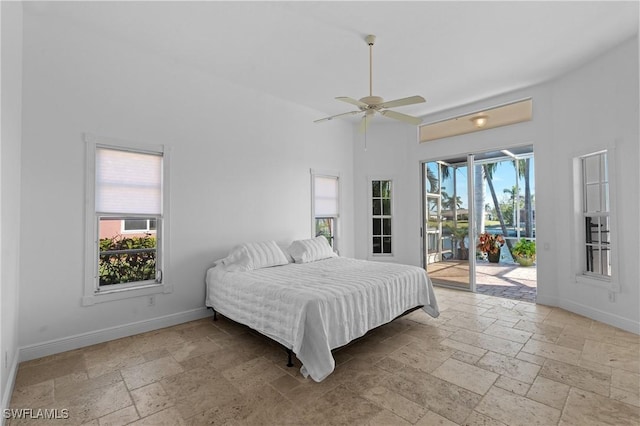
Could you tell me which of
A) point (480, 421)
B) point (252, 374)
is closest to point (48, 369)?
point (252, 374)

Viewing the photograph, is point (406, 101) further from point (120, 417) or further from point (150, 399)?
point (120, 417)

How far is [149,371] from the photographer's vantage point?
2.73 meters

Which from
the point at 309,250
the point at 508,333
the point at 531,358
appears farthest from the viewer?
the point at 309,250

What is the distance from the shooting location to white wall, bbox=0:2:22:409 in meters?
2.16

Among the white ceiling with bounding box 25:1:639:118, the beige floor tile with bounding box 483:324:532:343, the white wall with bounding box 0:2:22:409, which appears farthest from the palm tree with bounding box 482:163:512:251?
the white wall with bounding box 0:2:22:409

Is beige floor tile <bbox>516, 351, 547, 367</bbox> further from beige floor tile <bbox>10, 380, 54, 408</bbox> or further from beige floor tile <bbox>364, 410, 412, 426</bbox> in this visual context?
beige floor tile <bbox>10, 380, 54, 408</bbox>

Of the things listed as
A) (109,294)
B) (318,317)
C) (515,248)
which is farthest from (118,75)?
(515,248)

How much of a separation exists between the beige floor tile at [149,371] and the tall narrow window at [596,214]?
5.29 meters

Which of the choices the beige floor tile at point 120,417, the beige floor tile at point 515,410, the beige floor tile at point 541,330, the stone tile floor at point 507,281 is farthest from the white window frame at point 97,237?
the stone tile floor at point 507,281

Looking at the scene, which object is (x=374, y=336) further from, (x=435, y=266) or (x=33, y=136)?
(x=33, y=136)

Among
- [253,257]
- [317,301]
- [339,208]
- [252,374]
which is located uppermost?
[339,208]

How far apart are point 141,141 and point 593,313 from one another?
20.3 feet

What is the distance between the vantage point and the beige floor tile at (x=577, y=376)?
2.41m

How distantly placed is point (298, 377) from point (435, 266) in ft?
14.3
